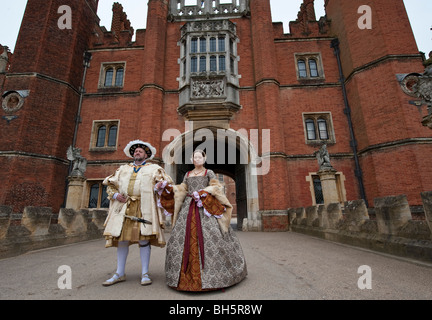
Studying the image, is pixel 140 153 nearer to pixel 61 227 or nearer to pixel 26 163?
pixel 61 227

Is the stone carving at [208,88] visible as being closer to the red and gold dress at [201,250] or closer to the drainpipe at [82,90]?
the drainpipe at [82,90]

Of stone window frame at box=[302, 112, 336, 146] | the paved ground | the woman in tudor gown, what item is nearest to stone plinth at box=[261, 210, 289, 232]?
stone window frame at box=[302, 112, 336, 146]

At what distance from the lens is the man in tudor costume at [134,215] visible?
2709 millimetres

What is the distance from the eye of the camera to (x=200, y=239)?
8.33 ft

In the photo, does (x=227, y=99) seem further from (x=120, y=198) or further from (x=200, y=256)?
(x=200, y=256)

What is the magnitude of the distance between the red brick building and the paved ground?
231 inches

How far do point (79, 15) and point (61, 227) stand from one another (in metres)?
11.7

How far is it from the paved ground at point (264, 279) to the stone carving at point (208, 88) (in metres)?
8.17

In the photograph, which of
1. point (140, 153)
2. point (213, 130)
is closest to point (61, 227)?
point (140, 153)

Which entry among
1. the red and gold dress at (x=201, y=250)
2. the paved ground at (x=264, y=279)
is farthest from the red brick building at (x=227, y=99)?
the red and gold dress at (x=201, y=250)

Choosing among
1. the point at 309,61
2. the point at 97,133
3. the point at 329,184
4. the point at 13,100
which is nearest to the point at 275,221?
the point at 329,184

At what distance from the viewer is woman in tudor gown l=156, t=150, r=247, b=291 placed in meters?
2.41

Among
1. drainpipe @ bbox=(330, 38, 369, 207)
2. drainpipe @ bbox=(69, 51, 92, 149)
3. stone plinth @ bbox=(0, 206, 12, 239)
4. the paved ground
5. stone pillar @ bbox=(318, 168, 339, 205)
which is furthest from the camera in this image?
drainpipe @ bbox=(69, 51, 92, 149)

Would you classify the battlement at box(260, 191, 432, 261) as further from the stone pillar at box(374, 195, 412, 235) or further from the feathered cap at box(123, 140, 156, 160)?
the feathered cap at box(123, 140, 156, 160)
